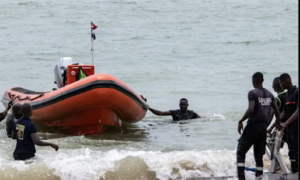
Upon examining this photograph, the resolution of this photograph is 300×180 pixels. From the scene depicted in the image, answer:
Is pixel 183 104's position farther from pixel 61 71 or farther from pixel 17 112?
pixel 17 112

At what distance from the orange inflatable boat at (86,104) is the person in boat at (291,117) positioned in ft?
10.4

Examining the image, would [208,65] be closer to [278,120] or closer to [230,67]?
[230,67]

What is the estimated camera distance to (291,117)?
207 inches

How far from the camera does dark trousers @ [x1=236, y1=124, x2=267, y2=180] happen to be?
548 centimetres

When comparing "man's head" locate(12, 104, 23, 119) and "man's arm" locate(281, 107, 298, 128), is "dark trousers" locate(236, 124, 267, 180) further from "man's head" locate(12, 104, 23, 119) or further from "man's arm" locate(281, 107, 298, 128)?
"man's head" locate(12, 104, 23, 119)

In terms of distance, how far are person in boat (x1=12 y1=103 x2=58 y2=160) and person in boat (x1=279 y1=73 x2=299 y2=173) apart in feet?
7.88

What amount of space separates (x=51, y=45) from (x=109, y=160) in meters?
14.4

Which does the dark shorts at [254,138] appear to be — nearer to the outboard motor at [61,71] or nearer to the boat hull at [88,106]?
the boat hull at [88,106]

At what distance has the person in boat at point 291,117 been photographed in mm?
5344

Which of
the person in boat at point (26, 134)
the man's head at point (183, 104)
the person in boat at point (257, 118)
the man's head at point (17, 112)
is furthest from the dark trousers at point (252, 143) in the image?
the man's head at point (183, 104)

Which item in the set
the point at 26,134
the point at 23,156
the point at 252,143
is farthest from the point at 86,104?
the point at 252,143

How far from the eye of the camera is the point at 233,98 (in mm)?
13594

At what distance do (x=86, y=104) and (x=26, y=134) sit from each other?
239 centimetres

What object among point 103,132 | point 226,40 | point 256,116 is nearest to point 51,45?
point 226,40
